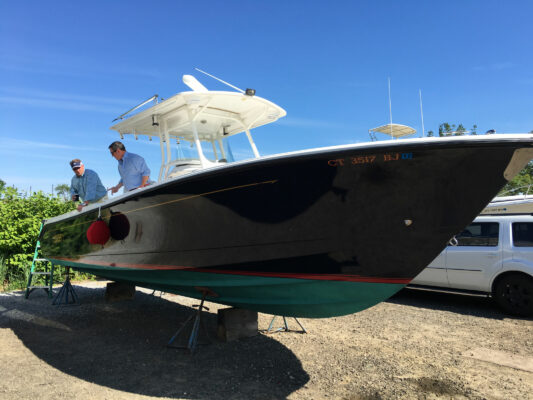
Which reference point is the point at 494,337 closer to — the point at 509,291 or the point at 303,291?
the point at 509,291

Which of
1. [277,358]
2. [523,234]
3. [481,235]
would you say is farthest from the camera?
[481,235]

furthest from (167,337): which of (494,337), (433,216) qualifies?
(494,337)

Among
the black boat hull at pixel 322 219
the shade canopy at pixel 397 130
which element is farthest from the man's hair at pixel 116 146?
the shade canopy at pixel 397 130

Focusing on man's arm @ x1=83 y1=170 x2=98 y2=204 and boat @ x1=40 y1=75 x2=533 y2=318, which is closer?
boat @ x1=40 y1=75 x2=533 y2=318

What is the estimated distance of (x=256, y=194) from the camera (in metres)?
3.32

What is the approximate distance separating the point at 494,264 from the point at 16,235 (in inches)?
393

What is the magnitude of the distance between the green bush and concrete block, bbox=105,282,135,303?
3240mm

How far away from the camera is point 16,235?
884 centimetres

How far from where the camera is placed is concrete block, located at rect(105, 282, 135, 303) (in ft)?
22.9

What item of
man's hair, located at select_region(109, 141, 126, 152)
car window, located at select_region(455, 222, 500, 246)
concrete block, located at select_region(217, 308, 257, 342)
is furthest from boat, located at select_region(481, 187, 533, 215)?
man's hair, located at select_region(109, 141, 126, 152)

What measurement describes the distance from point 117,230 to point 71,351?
1.43 metres

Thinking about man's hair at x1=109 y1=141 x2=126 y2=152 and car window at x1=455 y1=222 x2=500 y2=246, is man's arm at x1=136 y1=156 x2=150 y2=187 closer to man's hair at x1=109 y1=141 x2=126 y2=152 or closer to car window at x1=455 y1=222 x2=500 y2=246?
man's hair at x1=109 y1=141 x2=126 y2=152

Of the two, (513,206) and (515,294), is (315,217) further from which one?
(513,206)

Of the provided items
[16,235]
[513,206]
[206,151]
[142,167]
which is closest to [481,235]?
[513,206]
